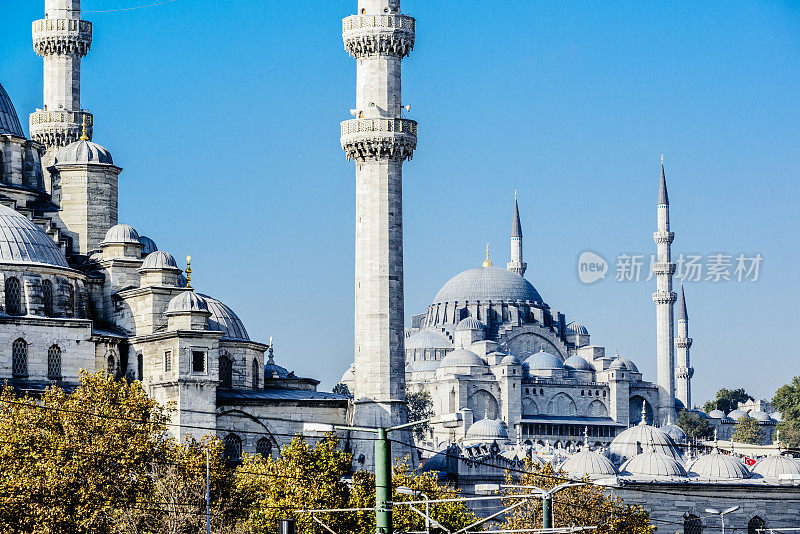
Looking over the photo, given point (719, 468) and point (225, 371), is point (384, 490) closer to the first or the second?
point (225, 371)

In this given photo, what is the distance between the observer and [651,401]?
10650cm

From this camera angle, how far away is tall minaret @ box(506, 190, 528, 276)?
120875 millimetres

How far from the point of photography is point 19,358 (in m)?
49.7

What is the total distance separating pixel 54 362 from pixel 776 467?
91.0 ft

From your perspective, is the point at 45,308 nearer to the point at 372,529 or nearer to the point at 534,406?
the point at 372,529

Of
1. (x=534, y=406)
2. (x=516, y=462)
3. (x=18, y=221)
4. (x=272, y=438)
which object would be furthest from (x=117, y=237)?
(x=534, y=406)

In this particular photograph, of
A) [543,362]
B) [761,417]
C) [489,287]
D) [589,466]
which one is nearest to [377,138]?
[589,466]

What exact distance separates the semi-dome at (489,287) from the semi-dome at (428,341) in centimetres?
427

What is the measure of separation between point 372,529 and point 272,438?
12384 millimetres

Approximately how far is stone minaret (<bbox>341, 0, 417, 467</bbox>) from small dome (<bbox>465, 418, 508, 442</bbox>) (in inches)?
1274

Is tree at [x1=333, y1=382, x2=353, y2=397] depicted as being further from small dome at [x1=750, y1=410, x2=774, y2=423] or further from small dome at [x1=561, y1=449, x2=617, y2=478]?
small dome at [x1=561, y1=449, x2=617, y2=478]

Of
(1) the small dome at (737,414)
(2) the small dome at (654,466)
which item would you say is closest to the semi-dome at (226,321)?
(2) the small dome at (654,466)

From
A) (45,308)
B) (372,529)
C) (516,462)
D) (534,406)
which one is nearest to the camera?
(372,529)

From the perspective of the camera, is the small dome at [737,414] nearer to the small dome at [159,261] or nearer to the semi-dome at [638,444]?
the semi-dome at [638,444]
